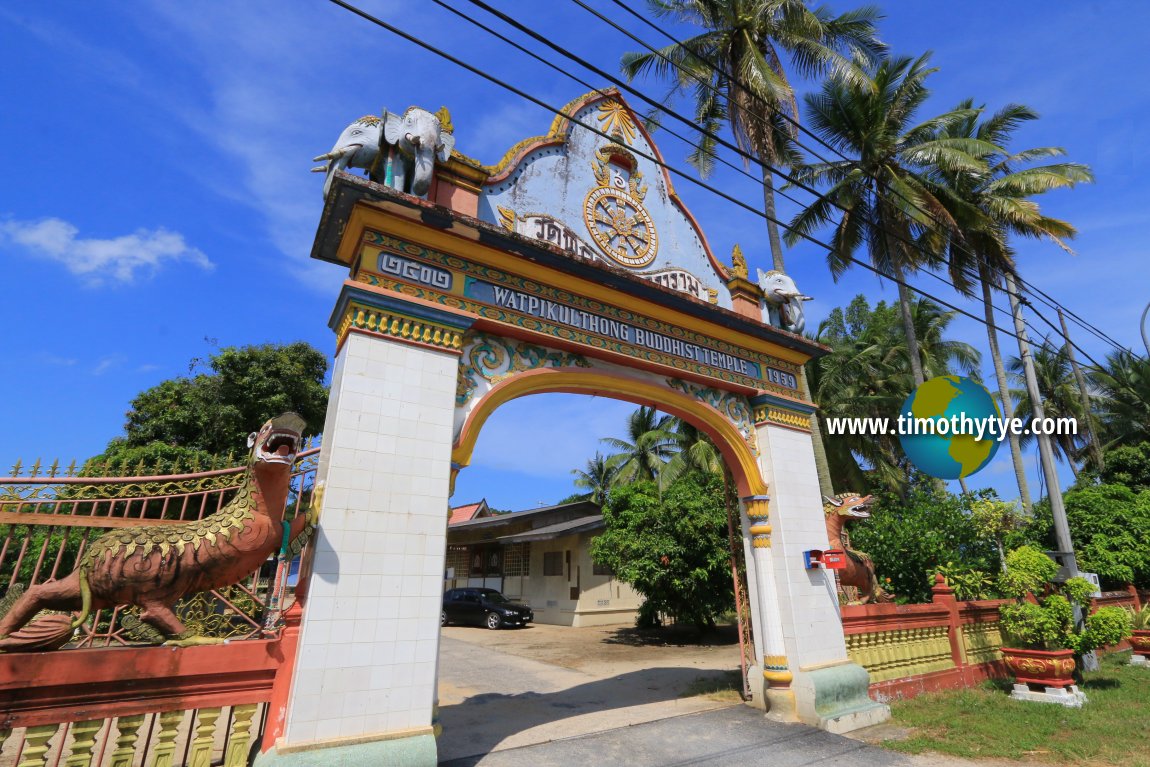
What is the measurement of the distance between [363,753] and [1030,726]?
801cm

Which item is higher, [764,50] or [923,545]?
[764,50]

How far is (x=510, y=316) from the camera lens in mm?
6770

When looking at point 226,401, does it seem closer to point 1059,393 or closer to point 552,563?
point 552,563

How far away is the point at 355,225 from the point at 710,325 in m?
5.20

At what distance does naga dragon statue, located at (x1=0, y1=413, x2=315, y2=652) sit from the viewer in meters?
4.18

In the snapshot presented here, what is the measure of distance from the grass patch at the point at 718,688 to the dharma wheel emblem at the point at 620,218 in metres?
6.75

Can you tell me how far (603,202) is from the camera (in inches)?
337

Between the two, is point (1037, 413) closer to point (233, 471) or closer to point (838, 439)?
point (838, 439)

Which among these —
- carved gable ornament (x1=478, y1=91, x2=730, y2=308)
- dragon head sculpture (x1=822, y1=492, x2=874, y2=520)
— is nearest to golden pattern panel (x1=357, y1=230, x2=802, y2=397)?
carved gable ornament (x1=478, y1=91, x2=730, y2=308)

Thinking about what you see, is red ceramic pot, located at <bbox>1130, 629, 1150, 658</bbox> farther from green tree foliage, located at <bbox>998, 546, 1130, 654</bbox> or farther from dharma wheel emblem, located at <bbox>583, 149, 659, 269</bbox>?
dharma wheel emblem, located at <bbox>583, 149, 659, 269</bbox>

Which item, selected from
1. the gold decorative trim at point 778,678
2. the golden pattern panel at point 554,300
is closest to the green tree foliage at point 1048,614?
the gold decorative trim at point 778,678

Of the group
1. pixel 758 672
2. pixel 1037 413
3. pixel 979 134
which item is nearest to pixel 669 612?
pixel 758 672

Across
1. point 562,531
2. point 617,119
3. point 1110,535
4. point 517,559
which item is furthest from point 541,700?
point 517,559

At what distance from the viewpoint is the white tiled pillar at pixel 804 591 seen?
757cm
